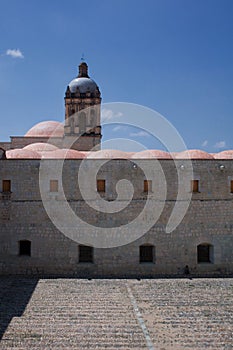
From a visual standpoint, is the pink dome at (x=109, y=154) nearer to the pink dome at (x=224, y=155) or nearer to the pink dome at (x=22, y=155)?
the pink dome at (x=22, y=155)

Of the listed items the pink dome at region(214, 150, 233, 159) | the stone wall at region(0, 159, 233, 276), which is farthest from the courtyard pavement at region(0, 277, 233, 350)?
the pink dome at region(214, 150, 233, 159)

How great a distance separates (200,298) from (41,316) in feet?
16.1

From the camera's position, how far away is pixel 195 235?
1461 centimetres

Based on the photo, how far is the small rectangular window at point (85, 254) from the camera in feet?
49.1

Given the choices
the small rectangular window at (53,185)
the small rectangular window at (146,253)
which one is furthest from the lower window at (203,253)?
the small rectangular window at (53,185)

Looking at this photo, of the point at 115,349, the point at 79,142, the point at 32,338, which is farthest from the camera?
the point at 79,142

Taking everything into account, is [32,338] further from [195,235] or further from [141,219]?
[195,235]

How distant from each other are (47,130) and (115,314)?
15.8 m

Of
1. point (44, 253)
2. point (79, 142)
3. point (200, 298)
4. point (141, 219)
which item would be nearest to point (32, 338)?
point (200, 298)

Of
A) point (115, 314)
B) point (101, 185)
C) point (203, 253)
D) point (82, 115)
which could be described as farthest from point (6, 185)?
point (82, 115)

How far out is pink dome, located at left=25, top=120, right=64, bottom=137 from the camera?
22.9 m

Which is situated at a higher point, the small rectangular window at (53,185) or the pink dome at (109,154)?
the pink dome at (109,154)

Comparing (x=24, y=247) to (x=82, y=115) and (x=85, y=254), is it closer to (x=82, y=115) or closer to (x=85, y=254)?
(x=85, y=254)

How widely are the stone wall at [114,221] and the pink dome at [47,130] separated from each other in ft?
28.8
